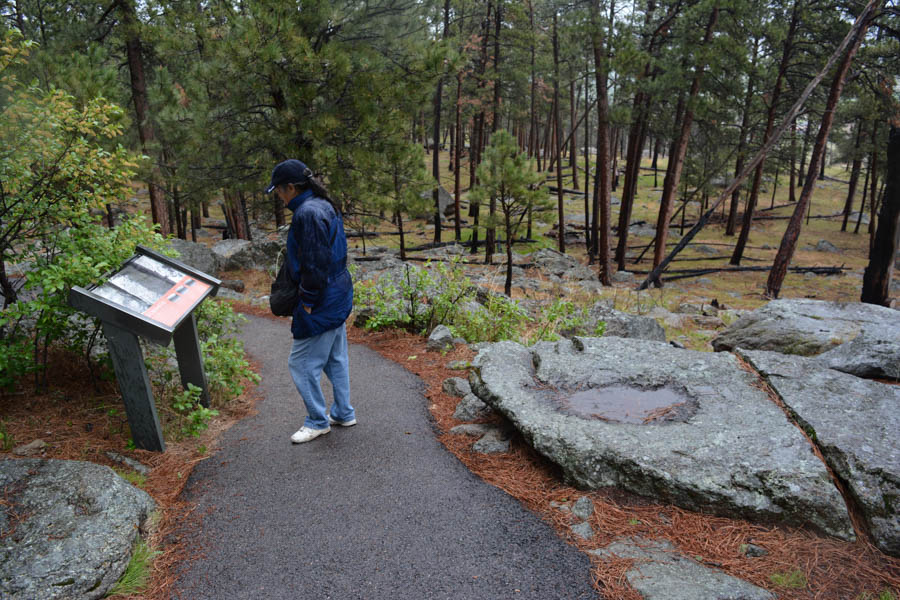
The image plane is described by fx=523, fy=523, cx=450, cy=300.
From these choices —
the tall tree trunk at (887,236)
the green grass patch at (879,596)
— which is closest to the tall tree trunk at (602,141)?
the tall tree trunk at (887,236)

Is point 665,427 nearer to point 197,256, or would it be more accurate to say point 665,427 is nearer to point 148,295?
point 148,295

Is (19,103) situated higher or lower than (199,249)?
higher

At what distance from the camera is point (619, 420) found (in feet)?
12.5

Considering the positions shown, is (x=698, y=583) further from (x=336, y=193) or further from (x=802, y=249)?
(x=802, y=249)

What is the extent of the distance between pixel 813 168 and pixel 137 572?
1658cm

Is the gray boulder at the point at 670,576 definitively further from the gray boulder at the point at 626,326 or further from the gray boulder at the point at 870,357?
the gray boulder at the point at 626,326

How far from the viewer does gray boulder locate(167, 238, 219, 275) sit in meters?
12.0

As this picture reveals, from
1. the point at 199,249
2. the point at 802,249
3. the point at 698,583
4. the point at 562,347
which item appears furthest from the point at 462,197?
the point at 698,583

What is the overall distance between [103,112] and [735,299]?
1723 cm

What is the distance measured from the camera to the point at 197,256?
1226 centimetres

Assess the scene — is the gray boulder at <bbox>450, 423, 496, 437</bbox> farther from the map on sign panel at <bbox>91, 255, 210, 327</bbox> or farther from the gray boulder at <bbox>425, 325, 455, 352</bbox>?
the map on sign panel at <bbox>91, 255, 210, 327</bbox>

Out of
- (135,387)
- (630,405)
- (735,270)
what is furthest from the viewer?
(735,270)

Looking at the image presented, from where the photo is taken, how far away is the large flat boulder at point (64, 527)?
2387 mm

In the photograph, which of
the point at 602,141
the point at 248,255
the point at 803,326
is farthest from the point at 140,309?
the point at 602,141
